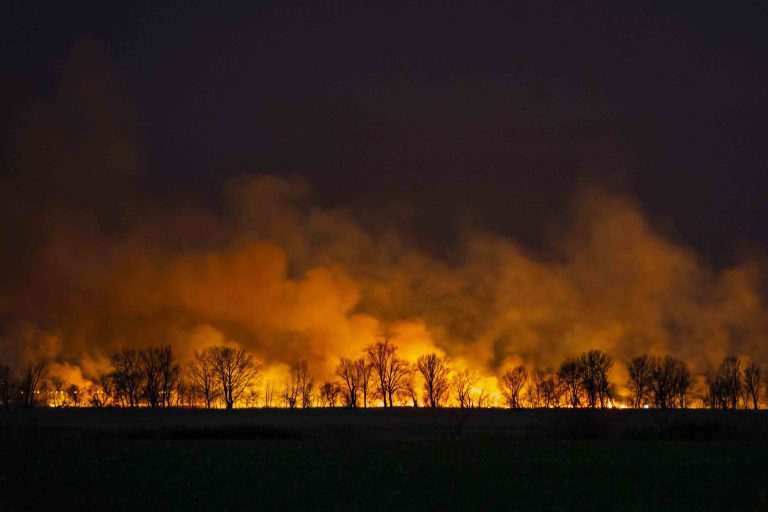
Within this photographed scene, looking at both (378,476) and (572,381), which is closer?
(378,476)

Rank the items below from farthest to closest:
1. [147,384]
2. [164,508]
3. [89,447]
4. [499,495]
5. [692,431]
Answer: [147,384]
[692,431]
[89,447]
[499,495]
[164,508]

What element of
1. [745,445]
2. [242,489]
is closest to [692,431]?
[745,445]

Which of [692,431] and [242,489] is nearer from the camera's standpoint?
[242,489]

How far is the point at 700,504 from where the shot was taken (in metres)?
23.3

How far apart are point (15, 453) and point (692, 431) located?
39.1 m

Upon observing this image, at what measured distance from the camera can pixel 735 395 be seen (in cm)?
14300

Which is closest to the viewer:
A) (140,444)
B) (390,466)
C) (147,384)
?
(390,466)

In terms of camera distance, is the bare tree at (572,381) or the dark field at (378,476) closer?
the dark field at (378,476)

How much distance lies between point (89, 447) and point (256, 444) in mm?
7795

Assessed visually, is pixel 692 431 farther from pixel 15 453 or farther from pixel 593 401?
pixel 593 401

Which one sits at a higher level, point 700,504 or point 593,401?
point 593,401

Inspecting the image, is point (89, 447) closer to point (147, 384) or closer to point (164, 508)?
point (164, 508)

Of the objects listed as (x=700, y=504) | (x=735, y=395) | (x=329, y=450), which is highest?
(x=735, y=395)

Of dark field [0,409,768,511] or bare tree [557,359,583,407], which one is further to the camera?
bare tree [557,359,583,407]
